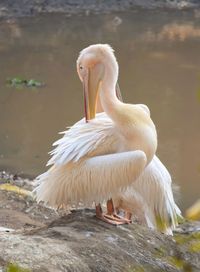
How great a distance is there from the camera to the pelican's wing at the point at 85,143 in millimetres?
3953

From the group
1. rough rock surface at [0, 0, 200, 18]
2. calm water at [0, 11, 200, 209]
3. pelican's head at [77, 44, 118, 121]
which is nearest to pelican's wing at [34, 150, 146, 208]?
pelican's head at [77, 44, 118, 121]

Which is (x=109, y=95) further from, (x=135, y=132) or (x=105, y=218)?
Result: (x=105, y=218)

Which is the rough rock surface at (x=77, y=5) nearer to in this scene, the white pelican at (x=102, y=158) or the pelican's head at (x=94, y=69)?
the pelican's head at (x=94, y=69)

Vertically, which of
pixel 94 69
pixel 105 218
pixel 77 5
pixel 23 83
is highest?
pixel 77 5

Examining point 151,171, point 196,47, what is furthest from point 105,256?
point 196,47

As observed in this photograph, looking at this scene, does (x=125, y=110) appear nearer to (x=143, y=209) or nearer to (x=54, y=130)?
(x=143, y=209)

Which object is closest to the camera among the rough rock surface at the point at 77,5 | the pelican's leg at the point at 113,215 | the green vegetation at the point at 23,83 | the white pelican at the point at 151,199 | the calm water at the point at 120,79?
the pelican's leg at the point at 113,215

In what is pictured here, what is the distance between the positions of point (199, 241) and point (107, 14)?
21499 mm

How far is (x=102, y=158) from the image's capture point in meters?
4.00

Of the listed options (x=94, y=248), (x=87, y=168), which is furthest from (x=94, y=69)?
(x=94, y=248)

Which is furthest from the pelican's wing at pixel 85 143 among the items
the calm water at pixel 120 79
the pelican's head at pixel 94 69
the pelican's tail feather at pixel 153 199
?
the calm water at pixel 120 79

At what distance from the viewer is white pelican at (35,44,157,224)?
396 centimetres

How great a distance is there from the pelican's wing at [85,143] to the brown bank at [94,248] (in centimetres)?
34

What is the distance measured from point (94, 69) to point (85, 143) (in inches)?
22.1
